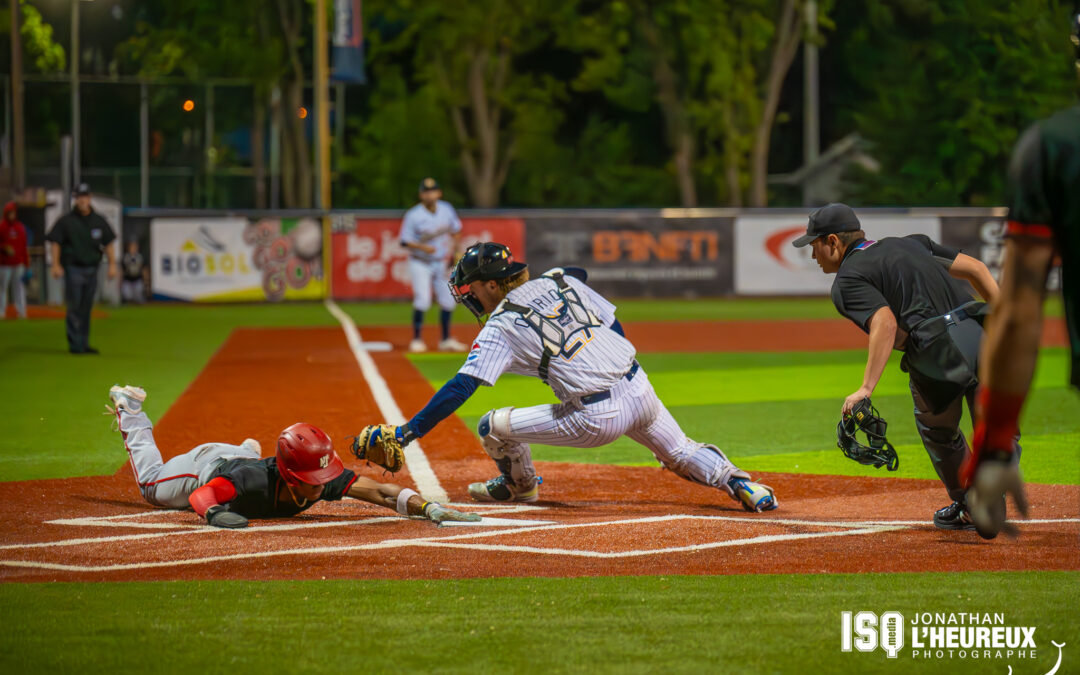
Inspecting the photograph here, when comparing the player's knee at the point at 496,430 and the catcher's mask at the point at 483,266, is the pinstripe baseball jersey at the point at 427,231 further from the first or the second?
the catcher's mask at the point at 483,266

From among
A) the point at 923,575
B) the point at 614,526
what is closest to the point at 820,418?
the point at 614,526

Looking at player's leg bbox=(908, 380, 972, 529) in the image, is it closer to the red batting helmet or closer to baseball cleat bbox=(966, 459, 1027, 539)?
the red batting helmet

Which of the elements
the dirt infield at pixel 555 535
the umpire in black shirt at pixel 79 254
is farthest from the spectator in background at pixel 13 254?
the dirt infield at pixel 555 535

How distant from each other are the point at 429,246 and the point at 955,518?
11576 mm

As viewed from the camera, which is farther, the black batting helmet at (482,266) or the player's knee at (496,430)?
the player's knee at (496,430)

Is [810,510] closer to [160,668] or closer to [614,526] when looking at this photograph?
[614,526]

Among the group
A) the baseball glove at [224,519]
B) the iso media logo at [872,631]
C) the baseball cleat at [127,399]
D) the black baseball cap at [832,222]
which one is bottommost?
the baseball glove at [224,519]

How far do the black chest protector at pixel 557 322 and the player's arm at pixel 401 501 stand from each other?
83 cm

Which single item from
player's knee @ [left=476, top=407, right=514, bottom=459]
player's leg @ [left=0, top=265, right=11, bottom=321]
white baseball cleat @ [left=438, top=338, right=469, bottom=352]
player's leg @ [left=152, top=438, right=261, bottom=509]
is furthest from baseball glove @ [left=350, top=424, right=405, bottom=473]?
player's leg @ [left=0, top=265, right=11, bottom=321]

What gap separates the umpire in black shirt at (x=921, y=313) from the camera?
19.9 ft

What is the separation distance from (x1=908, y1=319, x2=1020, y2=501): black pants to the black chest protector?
167 centimetres

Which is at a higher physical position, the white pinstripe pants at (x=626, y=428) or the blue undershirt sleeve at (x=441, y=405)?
the blue undershirt sleeve at (x=441, y=405)

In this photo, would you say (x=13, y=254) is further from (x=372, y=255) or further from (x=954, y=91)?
(x=954, y=91)

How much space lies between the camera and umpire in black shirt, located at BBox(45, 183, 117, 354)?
16.6m
